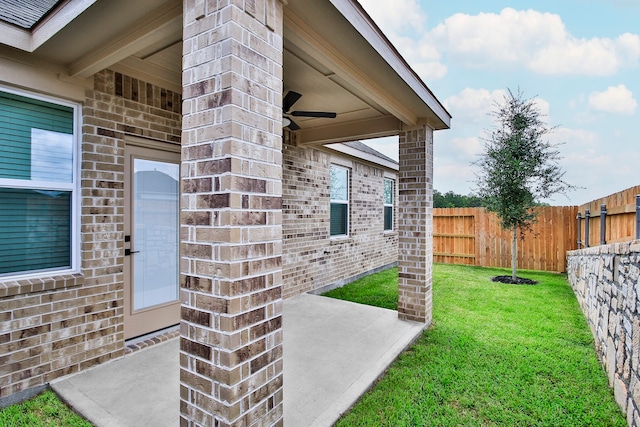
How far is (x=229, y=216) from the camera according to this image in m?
1.59

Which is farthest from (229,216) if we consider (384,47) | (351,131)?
(351,131)

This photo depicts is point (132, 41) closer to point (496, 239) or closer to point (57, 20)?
point (57, 20)

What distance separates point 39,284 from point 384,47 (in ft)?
12.2

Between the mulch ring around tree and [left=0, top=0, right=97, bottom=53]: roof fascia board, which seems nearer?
[left=0, top=0, right=97, bottom=53]: roof fascia board

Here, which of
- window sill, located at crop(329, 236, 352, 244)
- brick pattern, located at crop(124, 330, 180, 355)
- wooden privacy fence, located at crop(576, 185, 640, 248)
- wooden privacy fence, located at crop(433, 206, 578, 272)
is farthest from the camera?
wooden privacy fence, located at crop(433, 206, 578, 272)

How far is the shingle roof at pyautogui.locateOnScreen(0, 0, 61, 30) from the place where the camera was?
8.27 feet

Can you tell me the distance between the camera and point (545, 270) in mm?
9133

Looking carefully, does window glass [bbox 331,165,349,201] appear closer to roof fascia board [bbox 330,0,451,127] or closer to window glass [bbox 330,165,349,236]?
window glass [bbox 330,165,349,236]

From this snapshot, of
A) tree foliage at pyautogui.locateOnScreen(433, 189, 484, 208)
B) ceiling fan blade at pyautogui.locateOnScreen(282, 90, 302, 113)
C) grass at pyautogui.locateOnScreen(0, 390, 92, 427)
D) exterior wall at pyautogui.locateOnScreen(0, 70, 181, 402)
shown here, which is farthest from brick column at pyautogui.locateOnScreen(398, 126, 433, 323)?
tree foliage at pyautogui.locateOnScreen(433, 189, 484, 208)

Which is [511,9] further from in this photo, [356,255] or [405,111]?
[356,255]

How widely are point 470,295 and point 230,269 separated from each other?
6.05 m

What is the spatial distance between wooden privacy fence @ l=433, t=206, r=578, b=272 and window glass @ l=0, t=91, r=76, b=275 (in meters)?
9.40

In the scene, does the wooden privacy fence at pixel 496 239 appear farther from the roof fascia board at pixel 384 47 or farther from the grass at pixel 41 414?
the grass at pixel 41 414

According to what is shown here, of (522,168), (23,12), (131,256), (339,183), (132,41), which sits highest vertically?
(23,12)
